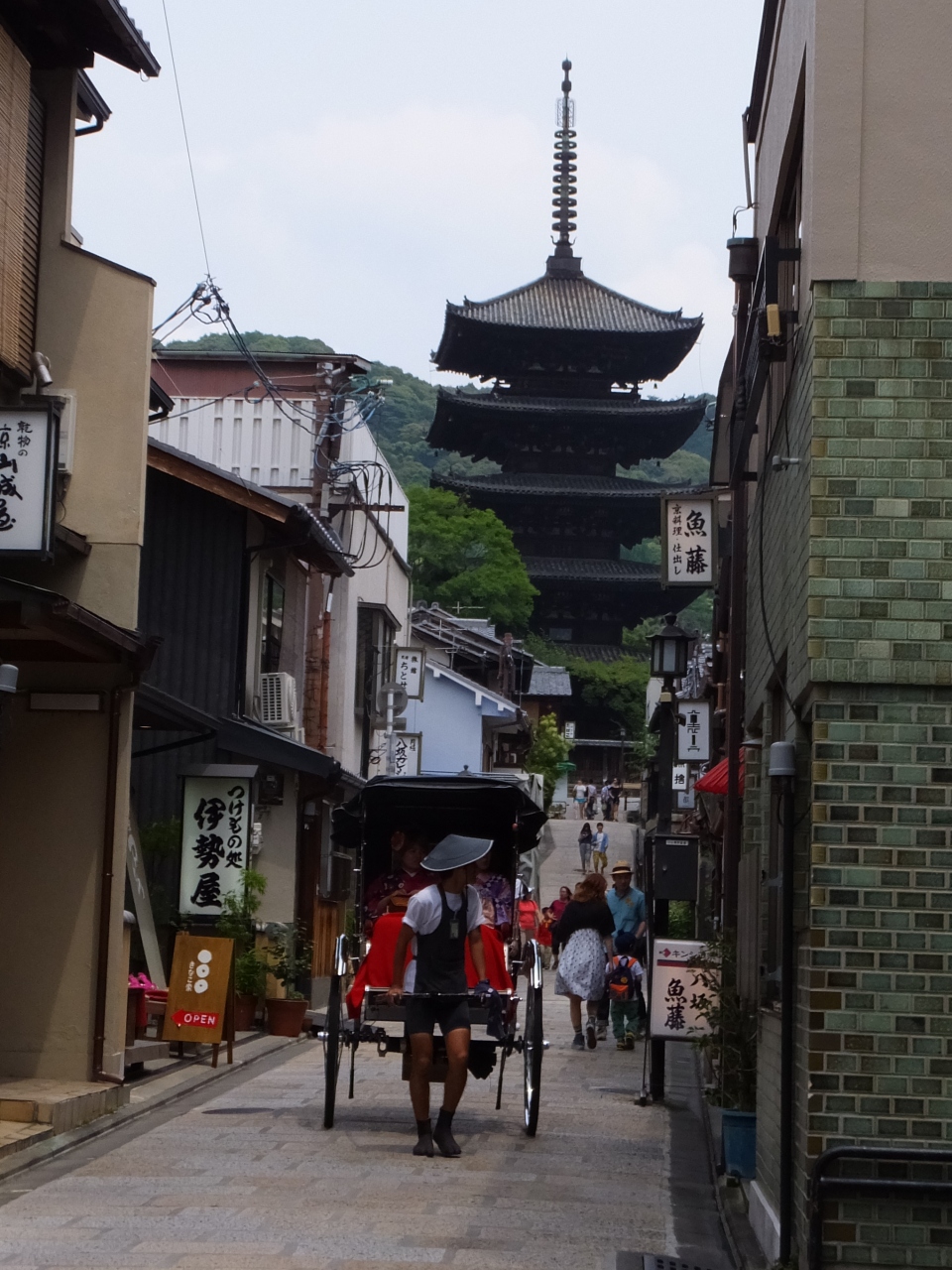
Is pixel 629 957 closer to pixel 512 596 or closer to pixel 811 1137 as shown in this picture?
pixel 811 1137

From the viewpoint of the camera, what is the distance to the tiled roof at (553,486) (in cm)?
6781

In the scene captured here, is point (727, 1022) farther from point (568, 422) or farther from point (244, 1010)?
point (568, 422)

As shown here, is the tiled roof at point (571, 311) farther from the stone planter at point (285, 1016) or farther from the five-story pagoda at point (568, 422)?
the stone planter at point (285, 1016)

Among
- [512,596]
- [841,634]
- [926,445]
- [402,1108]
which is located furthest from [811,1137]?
[512,596]

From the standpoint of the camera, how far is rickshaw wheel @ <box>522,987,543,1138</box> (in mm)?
10570

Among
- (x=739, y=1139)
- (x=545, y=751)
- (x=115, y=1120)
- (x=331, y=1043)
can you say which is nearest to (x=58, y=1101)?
(x=115, y=1120)

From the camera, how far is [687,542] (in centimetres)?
1836

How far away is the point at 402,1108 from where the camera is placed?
12.4 m

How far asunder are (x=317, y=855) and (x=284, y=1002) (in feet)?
16.5

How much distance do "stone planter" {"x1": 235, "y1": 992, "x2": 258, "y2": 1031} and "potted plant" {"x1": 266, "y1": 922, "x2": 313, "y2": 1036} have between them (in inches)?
10.2

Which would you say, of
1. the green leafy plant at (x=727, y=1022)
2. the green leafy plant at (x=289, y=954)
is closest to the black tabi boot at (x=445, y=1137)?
the green leafy plant at (x=727, y=1022)

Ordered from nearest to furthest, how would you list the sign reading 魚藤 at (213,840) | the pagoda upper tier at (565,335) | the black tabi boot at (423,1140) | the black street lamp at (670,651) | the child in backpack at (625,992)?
the black tabi boot at (423,1140) → the child in backpack at (625,992) → the sign reading 魚藤 at (213,840) → the black street lamp at (670,651) → the pagoda upper tier at (565,335)

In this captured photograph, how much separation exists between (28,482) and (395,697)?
1904 cm

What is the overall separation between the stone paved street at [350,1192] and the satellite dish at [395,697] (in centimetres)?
1652
